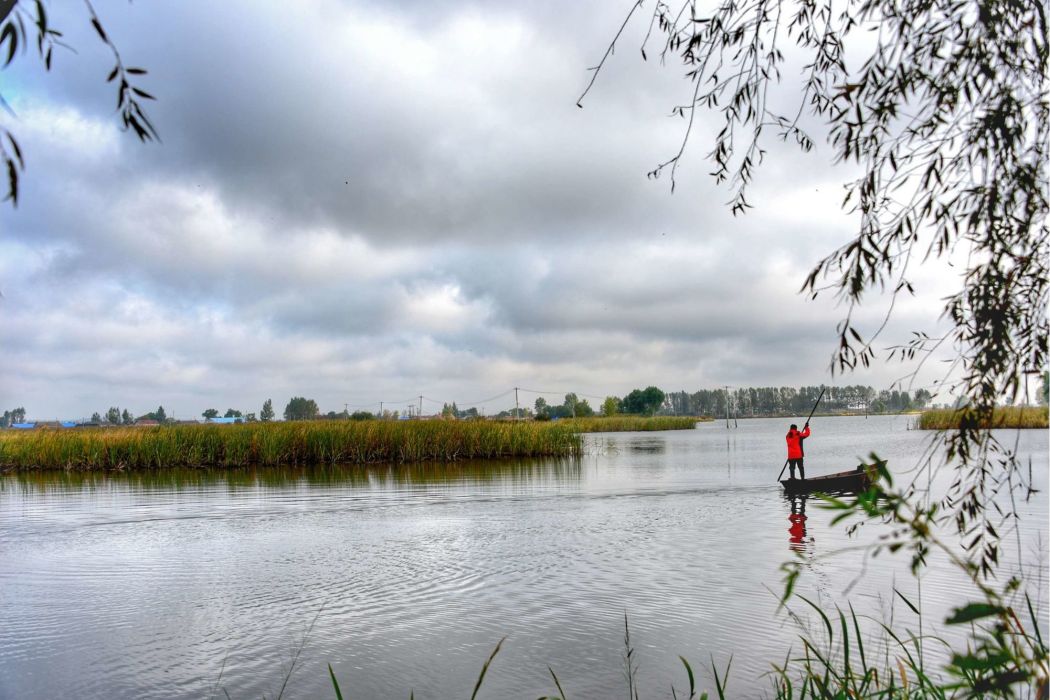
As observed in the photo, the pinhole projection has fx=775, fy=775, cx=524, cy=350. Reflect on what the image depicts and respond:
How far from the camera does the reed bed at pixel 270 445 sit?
3158cm

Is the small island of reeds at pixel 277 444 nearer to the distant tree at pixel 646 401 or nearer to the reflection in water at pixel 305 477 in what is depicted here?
the reflection in water at pixel 305 477

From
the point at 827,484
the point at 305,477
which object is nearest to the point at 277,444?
the point at 305,477

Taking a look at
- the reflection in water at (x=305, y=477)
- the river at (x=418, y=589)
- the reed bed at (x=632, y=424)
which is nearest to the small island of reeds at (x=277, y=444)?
the reflection in water at (x=305, y=477)

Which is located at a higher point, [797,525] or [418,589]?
[418,589]

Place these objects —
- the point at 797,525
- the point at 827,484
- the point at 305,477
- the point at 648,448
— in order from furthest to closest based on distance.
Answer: the point at 648,448
the point at 305,477
the point at 827,484
the point at 797,525

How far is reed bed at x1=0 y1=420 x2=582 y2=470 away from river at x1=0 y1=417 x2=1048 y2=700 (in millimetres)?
11549

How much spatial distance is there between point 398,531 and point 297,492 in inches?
327

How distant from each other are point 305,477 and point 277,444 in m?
5.99

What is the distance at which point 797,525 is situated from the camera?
15.4 m

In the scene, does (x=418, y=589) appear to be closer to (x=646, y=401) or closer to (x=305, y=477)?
(x=305, y=477)

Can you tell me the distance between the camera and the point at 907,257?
3.71 m

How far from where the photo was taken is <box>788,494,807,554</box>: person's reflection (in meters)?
13.0

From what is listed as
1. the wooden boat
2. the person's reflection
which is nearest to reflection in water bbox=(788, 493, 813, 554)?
the person's reflection

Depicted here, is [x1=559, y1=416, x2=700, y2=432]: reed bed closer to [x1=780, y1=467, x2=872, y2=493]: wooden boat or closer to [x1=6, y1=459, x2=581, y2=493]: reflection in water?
[x1=6, y1=459, x2=581, y2=493]: reflection in water
